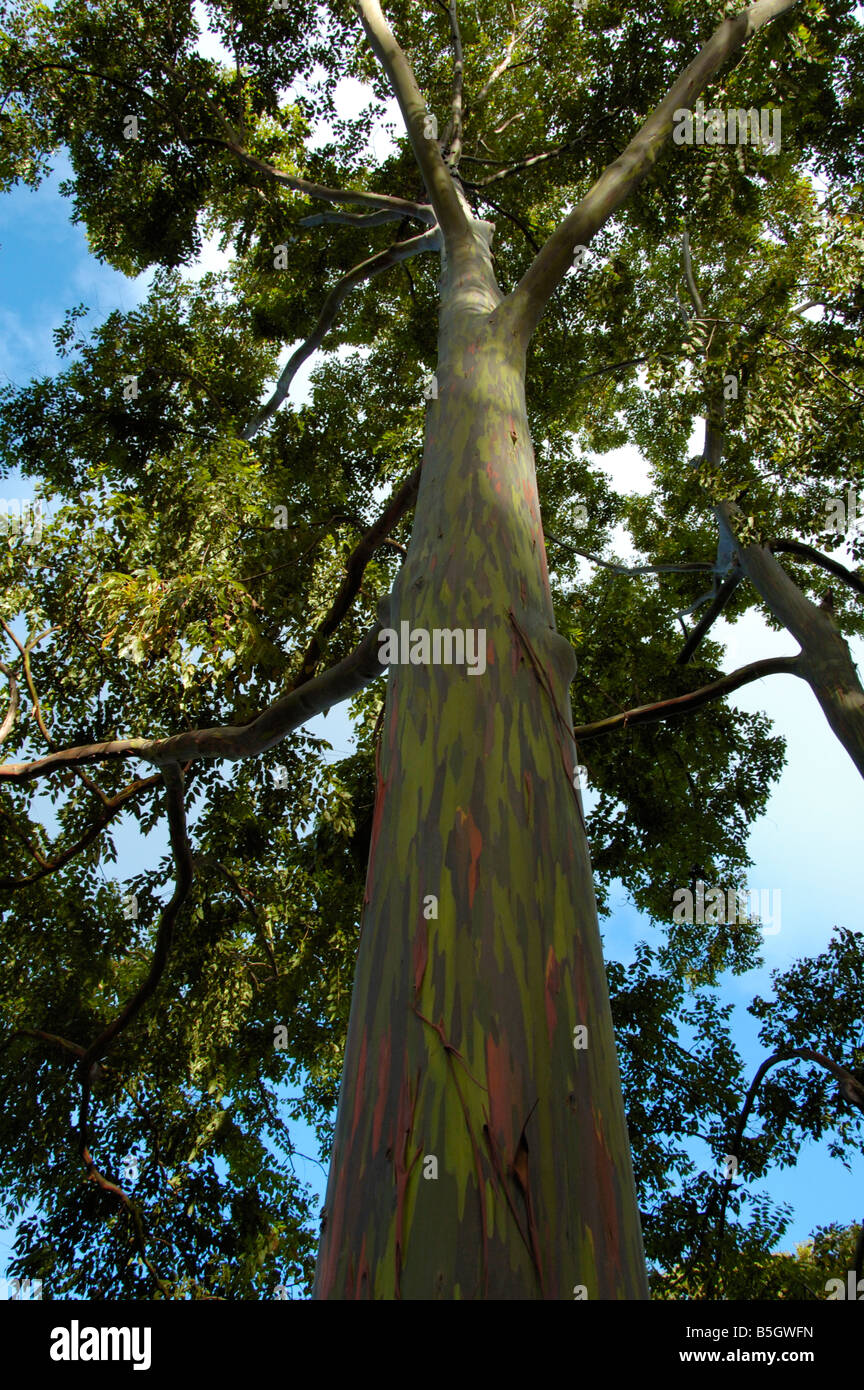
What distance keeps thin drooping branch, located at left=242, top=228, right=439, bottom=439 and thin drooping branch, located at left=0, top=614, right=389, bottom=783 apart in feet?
14.4

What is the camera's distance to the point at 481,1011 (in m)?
1.26

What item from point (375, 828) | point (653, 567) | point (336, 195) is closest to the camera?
point (375, 828)

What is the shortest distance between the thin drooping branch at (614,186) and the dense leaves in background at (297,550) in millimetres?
1744

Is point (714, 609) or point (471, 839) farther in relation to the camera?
point (714, 609)

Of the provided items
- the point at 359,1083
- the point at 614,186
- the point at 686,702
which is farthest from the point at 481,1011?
the point at 614,186

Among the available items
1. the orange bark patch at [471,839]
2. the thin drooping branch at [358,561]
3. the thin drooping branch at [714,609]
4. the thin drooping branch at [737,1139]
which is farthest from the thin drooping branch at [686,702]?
the orange bark patch at [471,839]

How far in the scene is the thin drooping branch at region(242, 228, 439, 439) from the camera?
665 cm

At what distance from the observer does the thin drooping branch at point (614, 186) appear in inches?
144

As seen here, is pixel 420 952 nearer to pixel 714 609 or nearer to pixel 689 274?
pixel 714 609

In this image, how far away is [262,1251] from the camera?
20.2 ft

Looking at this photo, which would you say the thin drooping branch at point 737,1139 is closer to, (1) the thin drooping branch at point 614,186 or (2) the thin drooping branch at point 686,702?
(2) the thin drooping branch at point 686,702

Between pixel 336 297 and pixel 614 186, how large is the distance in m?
3.91

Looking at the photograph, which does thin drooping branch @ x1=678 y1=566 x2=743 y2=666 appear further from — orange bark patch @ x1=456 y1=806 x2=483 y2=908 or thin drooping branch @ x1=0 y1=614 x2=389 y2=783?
orange bark patch @ x1=456 y1=806 x2=483 y2=908
